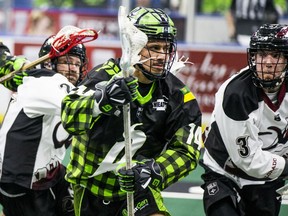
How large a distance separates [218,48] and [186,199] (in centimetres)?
267

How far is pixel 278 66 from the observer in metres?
4.81

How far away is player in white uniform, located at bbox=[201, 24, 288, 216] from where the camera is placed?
15.5 ft

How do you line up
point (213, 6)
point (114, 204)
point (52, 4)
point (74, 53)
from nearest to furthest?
point (114, 204), point (74, 53), point (213, 6), point (52, 4)

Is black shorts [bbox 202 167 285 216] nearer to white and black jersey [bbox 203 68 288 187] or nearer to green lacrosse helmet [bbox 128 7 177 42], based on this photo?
white and black jersey [bbox 203 68 288 187]

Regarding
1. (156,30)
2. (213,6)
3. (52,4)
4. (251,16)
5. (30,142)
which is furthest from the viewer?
(52,4)

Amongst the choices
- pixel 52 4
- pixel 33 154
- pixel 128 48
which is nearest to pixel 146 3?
pixel 52 4

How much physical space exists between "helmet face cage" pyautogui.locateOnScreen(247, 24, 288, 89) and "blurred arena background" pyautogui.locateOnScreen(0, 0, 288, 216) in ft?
3.79

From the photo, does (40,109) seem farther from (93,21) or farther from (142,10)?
(93,21)

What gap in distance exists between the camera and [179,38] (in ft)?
39.1

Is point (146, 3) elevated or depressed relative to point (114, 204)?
depressed

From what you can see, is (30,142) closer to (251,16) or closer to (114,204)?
(114,204)

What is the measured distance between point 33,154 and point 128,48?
1.47m

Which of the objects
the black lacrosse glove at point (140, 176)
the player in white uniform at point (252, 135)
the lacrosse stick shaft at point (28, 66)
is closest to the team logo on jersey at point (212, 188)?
the player in white uniform at point (252, 135)

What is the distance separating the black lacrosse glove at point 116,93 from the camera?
404 centimetres
